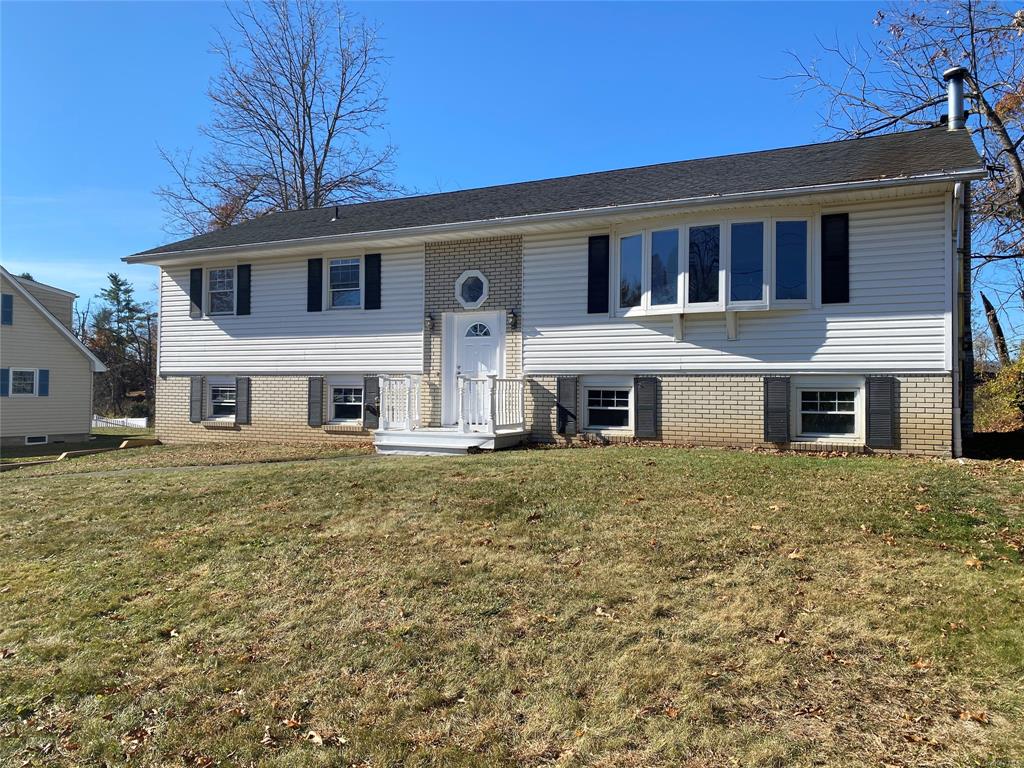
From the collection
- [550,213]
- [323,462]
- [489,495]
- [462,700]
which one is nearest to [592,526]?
[489,495]

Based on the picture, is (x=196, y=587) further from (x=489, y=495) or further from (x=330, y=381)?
(x=330, y=381)

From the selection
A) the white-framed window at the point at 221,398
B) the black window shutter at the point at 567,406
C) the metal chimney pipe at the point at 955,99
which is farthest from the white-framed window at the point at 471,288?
the metal chimney pipe at the point at 955,99

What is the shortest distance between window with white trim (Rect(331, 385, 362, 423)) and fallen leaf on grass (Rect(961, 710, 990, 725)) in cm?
1170

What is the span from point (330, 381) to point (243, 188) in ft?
55.2

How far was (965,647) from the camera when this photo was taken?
3.75m

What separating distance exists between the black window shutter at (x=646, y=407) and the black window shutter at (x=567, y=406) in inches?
42.9

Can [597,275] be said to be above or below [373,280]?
below

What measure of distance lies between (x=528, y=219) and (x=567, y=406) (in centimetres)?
319

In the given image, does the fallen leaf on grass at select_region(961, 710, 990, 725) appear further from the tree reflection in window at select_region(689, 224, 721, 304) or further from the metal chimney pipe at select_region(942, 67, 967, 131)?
the metal chimney pipe at select_region(942, 67, 967, 131)

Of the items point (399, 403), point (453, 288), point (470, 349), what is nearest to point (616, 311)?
point (470, 349)

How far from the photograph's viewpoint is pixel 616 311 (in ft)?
37.2

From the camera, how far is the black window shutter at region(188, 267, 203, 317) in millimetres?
15211

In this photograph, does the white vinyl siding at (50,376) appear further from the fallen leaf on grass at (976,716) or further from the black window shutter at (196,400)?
the fallen leaf on grass at (976,716)

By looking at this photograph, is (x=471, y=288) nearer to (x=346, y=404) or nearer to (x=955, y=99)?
(x=346, y=404)
